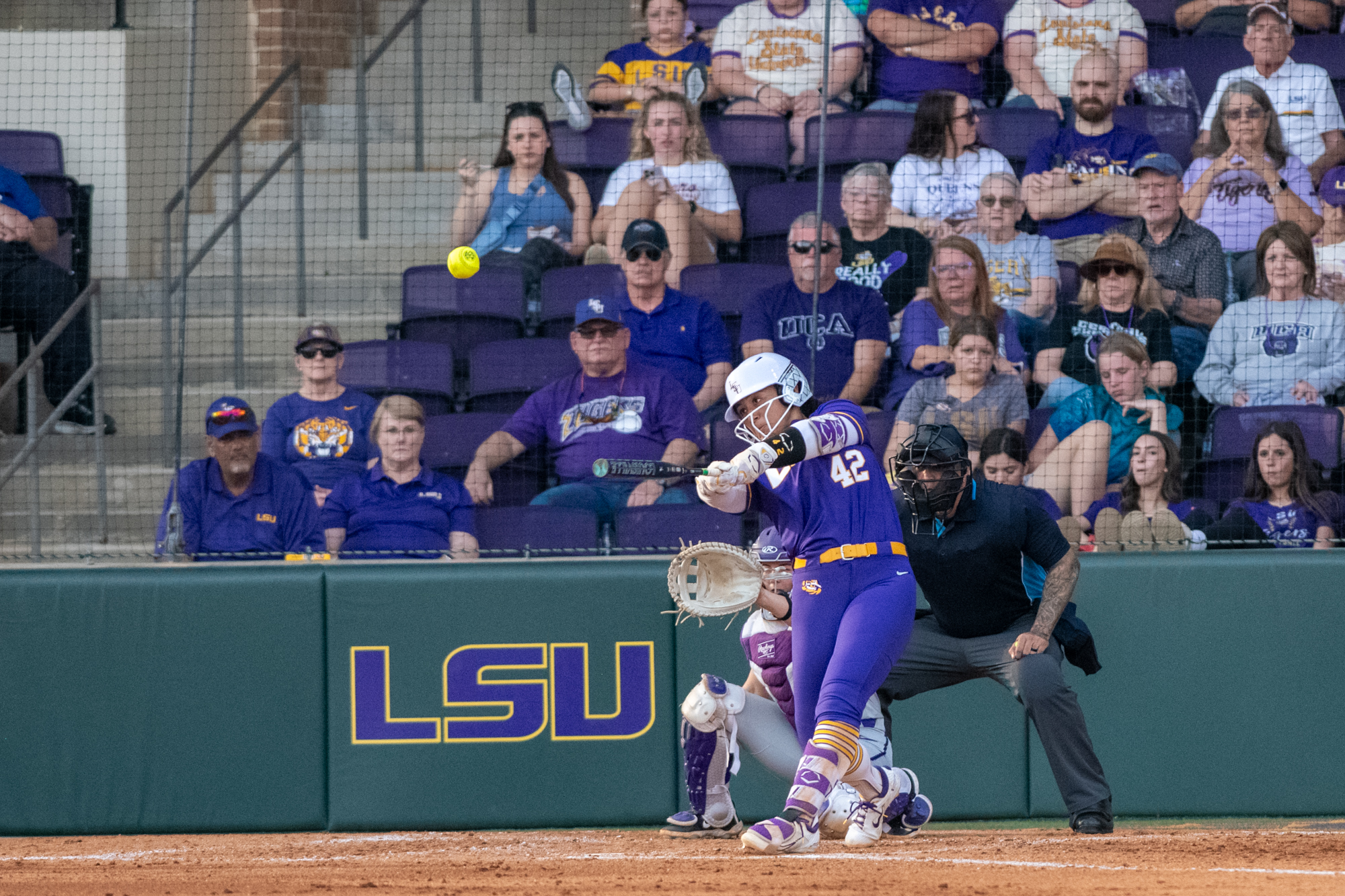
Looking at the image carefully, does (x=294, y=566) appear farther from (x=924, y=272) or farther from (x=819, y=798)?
(x=924, y=272)

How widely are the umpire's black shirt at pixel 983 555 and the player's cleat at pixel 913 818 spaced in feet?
2.16

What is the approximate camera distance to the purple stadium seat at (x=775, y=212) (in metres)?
7.80

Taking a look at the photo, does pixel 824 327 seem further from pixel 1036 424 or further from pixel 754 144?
pixel 754 144

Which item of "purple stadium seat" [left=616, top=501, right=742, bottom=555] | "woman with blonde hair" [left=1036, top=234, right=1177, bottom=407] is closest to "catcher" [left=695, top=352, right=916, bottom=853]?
"purple stadium seat" [left=616, top=501, right=742, bottom=555]

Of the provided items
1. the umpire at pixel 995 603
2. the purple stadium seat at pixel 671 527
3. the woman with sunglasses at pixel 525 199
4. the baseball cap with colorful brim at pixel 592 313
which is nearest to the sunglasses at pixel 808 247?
the baseball cap with colorful brim at pixel 592 313

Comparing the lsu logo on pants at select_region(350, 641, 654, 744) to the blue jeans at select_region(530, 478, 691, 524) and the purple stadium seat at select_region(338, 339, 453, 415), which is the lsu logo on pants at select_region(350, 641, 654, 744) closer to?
the blue jeans at select_region(530, 478, 691, 524)

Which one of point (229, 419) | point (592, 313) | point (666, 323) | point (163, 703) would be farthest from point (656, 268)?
point (163, 703)

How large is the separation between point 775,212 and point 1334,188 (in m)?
2.85

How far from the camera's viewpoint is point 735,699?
5.35m

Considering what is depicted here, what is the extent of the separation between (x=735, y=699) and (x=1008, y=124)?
13.5 feet

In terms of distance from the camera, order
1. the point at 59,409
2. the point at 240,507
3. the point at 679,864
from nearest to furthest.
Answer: the point at 679,864, the point at 240,507, the point at 59,409

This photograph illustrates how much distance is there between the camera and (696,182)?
781cm

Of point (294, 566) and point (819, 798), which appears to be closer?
point (819, 798)

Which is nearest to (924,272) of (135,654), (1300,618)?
(1300,618)
